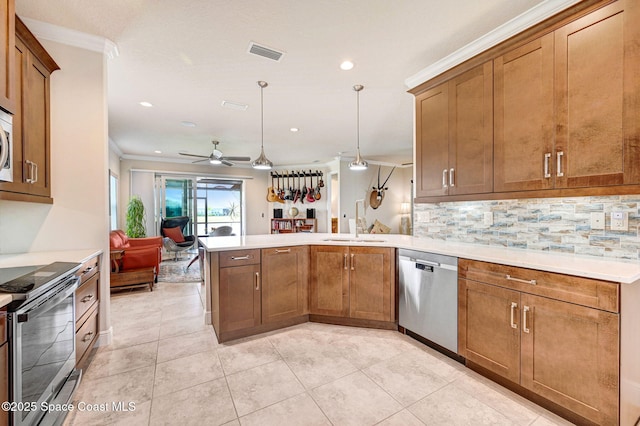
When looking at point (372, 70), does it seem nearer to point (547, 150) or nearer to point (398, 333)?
point (547, 150)

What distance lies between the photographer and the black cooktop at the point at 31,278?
1.20 m

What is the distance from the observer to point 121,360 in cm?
223

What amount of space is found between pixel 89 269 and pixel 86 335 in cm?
49

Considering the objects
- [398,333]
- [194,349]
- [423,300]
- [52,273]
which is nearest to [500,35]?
[423,300]

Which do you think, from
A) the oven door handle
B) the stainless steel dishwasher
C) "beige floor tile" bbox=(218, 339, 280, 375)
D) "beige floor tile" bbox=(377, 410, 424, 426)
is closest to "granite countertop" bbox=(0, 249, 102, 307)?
the oven door handle

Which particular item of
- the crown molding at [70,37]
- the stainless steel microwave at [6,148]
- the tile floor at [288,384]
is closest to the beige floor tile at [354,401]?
the tile floor at [288,384]

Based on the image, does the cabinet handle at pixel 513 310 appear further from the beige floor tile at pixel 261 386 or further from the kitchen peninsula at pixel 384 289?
the beige floor tile at pixel 261 386

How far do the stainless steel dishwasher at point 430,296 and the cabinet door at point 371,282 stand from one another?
0.13 m

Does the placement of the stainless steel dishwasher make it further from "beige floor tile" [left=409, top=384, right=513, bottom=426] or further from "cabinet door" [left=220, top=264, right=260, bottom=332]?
"cabinet door" [left=220, top=264, right=260, bottom=332]

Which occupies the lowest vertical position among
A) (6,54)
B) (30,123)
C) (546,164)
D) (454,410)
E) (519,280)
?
(454,410)

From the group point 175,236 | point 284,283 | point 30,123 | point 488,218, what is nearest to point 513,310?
point 488,218

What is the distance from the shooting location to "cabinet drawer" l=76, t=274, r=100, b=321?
1934 millimetres

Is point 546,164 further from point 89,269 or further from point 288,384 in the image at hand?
point 89,269

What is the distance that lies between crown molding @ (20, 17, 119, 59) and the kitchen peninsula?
188 centimetres
